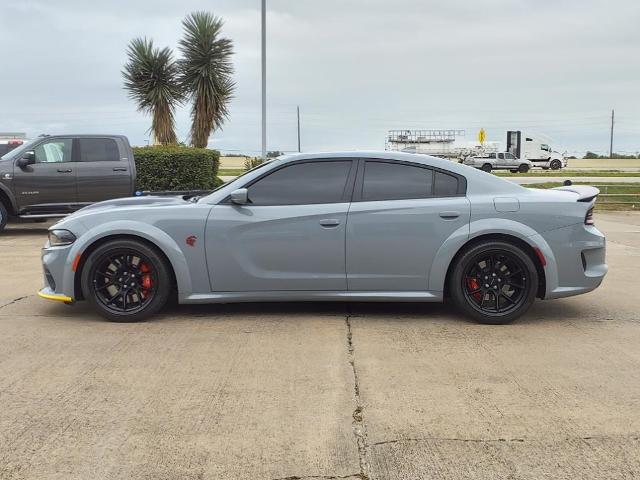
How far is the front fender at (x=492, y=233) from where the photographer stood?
5371 mm

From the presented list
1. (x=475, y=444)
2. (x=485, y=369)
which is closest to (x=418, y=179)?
(x=485, y=369)

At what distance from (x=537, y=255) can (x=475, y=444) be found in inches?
100

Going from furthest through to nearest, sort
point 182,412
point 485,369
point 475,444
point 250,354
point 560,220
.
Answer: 1. point 560,220
2. point 250,354
3. point 485,369
4. point 182,412
5. point 475,444

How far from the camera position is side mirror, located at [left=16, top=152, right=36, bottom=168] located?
1121 centimetres

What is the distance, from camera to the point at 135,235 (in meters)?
5.44

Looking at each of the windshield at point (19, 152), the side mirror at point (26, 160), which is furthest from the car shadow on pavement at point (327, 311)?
the windshield at point (19, 152)

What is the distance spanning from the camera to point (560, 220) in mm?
5414

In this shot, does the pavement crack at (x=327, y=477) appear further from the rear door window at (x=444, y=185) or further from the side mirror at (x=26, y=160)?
the side mirror at (x=26, y=160)

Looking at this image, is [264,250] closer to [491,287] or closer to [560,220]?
[491,287]

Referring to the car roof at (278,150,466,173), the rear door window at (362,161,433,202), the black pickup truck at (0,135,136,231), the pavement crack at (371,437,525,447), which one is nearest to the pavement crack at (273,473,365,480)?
the pavement crack at (371,437,525,447)

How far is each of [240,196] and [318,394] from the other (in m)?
2.08

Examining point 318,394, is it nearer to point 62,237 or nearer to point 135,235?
point 135,235

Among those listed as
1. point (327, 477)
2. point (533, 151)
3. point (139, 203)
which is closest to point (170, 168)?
point (139, 203)

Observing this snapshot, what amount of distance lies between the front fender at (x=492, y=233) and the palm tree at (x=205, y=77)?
57.6 ft
